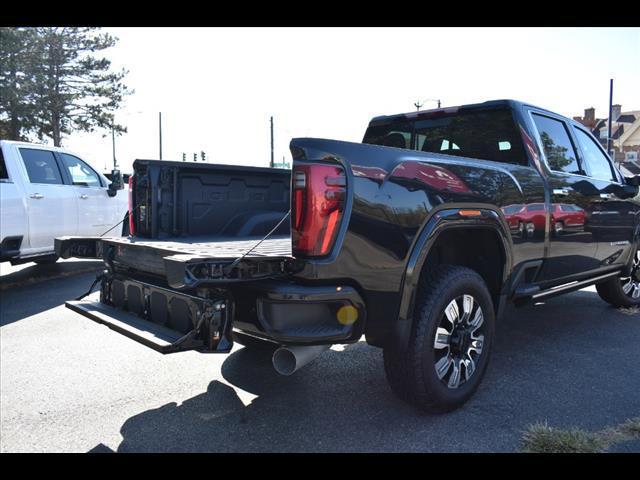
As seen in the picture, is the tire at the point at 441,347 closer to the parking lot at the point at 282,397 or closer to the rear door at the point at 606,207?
the parking lot at the point at 282,397

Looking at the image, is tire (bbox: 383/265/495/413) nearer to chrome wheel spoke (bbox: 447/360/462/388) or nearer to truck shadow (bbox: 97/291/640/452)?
chrome wheel spoke (bbox: 447/360/462/388)

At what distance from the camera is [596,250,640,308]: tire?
5.66 metres

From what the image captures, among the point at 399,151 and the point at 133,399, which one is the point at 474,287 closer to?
the point at 399,151

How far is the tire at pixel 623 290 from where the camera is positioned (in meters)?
5.66

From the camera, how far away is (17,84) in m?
26.3

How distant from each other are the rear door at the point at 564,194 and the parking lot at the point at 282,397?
742 millimetres

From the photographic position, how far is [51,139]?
95.8ft

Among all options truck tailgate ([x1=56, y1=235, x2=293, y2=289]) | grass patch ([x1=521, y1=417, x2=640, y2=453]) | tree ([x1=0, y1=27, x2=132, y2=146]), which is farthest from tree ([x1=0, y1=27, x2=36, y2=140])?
grass patch ([x1=521, y1=417, x2=640, y2=453])

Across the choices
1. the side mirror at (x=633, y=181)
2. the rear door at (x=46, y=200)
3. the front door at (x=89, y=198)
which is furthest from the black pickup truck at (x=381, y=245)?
the front door at (x=89, y=198)
